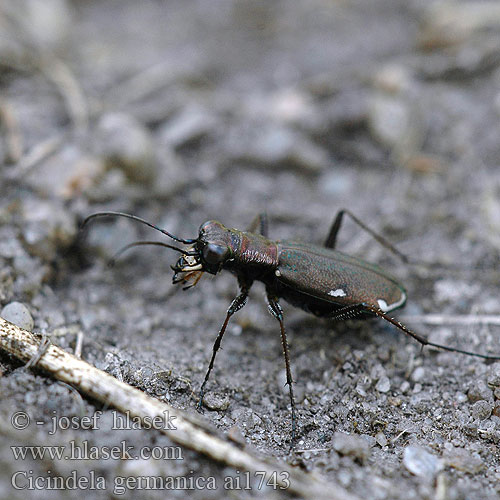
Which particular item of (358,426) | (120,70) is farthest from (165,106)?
(358,426)

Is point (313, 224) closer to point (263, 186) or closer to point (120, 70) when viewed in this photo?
point (263, 186)

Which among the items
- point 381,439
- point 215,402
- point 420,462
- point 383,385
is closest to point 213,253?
point 215,402

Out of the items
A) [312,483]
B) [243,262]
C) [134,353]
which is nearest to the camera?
[312,483]

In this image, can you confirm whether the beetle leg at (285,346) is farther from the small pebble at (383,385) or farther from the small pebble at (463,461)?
the small pebble at (463,461)

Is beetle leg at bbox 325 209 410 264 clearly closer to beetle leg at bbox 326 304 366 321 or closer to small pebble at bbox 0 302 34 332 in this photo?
beetle leg at bbox 326 304 366 321

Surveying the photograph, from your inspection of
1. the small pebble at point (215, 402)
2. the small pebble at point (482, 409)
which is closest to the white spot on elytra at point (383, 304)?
the small pebble at point (482, 409)

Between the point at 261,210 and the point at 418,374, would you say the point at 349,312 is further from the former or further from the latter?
the point at 261,210
